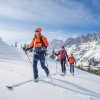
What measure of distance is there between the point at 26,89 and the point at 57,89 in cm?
174

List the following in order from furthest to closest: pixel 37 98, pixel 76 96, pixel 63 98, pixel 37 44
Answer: pixel 37 44
pixel 76 96
pixel 63 98
pixel 37 98

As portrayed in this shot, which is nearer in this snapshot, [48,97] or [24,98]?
[24,98]

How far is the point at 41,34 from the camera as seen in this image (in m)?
12.8

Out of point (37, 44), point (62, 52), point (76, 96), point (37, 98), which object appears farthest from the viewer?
point (62, 52)

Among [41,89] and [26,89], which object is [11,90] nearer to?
[26,89]

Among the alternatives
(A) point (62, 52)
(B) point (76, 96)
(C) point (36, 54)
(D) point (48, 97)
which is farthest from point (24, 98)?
(A) point (62, 52)

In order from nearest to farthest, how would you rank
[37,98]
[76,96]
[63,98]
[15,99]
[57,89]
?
1. [15,99]
2. [37,98]
3. [63,98]
4. [76,96]
5. [57,89]

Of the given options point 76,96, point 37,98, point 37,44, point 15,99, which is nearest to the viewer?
point 15,99

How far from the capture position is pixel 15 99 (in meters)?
8.22

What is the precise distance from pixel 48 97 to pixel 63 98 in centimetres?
67

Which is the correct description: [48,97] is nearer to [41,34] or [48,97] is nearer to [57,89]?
[57,89]

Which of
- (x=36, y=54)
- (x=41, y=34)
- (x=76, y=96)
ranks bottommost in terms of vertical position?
(x=76, y=96)

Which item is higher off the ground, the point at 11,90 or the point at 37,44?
the point at 37,44

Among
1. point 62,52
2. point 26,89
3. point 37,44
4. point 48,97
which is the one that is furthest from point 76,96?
point 62,52
